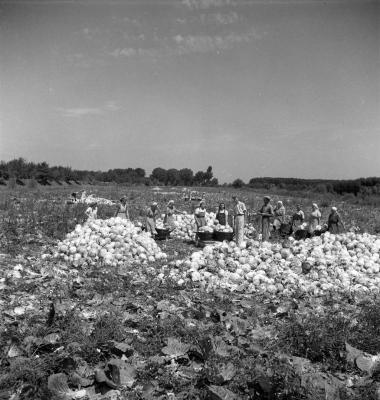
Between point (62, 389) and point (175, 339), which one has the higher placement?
point (175, 339)

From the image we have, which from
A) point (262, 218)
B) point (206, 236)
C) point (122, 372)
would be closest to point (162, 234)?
point (206, 236)

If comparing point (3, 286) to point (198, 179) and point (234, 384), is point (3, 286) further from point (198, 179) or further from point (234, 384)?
point (198, 179)

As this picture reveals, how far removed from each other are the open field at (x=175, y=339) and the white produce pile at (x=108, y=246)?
108cm

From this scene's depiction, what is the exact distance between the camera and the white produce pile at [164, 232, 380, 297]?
7.06 metres

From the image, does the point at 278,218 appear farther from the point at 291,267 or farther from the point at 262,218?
the point at 291,267

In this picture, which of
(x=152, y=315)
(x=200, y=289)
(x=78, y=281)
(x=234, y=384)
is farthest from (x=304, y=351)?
(x=78, y=281)

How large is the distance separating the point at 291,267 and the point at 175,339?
4.47 metres

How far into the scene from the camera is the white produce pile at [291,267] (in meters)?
7.06

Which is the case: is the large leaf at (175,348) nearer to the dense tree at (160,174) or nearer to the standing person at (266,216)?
the standing person at (266,216)

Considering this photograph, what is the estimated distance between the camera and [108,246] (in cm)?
878

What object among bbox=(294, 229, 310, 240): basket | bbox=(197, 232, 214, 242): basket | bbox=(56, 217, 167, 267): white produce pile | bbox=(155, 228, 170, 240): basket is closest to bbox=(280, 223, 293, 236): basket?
bbox=(294, 229, 310, 240): basket

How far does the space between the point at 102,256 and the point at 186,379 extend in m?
5.07

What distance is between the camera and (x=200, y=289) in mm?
6820

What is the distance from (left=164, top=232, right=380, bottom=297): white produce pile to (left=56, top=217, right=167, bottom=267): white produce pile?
126 centimetres
